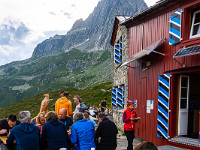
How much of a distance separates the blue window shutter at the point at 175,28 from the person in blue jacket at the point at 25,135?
5315 millimetres

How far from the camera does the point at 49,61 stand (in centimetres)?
17675

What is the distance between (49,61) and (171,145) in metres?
176

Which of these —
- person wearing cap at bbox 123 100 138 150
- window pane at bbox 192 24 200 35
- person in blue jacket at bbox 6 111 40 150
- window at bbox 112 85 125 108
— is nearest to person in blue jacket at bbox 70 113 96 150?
person in blue jacket at bbox 6 111 40 150

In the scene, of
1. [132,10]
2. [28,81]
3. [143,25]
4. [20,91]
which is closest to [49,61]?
[28,81]

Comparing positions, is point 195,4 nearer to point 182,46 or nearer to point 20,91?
point 182,46

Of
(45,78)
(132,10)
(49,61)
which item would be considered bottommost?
(45,78)

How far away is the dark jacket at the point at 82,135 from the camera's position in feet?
16.4

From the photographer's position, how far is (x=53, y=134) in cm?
467

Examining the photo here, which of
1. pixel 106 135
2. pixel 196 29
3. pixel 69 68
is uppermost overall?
pixel 69 68

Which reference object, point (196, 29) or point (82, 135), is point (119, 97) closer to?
point (196, 29)

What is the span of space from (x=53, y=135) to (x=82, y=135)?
690 millimetres

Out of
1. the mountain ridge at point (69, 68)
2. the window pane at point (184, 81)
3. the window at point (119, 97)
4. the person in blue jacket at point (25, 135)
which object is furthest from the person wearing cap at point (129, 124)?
the mountain ridge at point (69, 68)

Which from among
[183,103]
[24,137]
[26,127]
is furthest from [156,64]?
[24,137]

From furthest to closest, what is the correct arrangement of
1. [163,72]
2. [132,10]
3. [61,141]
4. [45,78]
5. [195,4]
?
[132,10], [45,78], [163,72], [195,4], [61,141]
